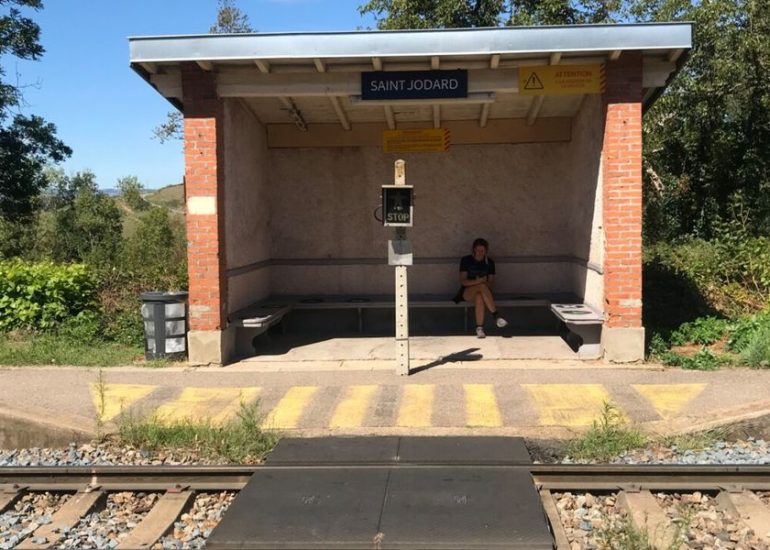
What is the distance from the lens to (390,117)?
37.3 ft

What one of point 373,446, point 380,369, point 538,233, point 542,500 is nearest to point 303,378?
point 380,369

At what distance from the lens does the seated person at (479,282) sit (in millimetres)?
10951

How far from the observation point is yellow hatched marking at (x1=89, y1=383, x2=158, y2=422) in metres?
7.06

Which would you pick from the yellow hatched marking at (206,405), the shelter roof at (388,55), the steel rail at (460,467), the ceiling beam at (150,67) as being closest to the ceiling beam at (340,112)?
the shelter roof at (388,55)

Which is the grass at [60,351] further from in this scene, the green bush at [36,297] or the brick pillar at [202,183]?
the brick pillar at [202,183]

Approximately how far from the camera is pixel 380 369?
29.8 feet

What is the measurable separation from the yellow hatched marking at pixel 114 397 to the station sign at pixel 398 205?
11.1 feet

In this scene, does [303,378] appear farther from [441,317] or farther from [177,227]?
[177,227]

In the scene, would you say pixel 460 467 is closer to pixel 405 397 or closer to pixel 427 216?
pixel 405 397

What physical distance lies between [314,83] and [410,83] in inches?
49.4

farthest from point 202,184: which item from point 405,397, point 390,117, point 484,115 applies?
point 484,115

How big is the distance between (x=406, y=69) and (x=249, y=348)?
14.3 ft

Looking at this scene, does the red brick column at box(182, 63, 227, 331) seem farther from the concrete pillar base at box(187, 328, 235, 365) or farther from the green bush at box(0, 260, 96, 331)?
the green bush at box(0, 260, 96, 331)

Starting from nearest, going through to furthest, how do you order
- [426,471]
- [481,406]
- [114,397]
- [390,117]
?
[426,471] → [481,406] → [114,397] → [390,117]
